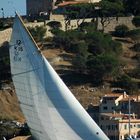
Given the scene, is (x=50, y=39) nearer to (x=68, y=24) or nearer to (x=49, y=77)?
(x=68, y=24)

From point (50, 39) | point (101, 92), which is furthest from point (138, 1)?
point (101, 92)

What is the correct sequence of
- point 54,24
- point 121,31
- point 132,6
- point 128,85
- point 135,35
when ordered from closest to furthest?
point 128,85
point 135,35
point 121,31
point 54,24
point 132,6

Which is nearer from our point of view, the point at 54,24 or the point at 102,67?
the point at 102,67

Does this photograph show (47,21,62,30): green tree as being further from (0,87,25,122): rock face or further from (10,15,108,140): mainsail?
(10,15,108,140): mainsail

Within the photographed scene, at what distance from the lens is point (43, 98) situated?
2948cm

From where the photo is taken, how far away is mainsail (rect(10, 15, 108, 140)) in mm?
29266

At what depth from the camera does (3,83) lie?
268 ft

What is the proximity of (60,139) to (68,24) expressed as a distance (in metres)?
69.5

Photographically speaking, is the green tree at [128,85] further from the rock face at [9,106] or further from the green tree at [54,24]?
the green tree at [54,24]

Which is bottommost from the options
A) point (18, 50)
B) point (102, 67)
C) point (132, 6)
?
point (102, 67)

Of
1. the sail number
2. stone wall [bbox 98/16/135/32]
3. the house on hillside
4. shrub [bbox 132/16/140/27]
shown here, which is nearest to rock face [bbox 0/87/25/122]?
the house on hillside

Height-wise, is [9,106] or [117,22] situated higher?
[117,22]

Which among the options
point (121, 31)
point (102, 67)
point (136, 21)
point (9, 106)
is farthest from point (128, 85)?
point (136, 21)

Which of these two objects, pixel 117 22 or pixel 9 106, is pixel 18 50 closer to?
pixel 9 106
